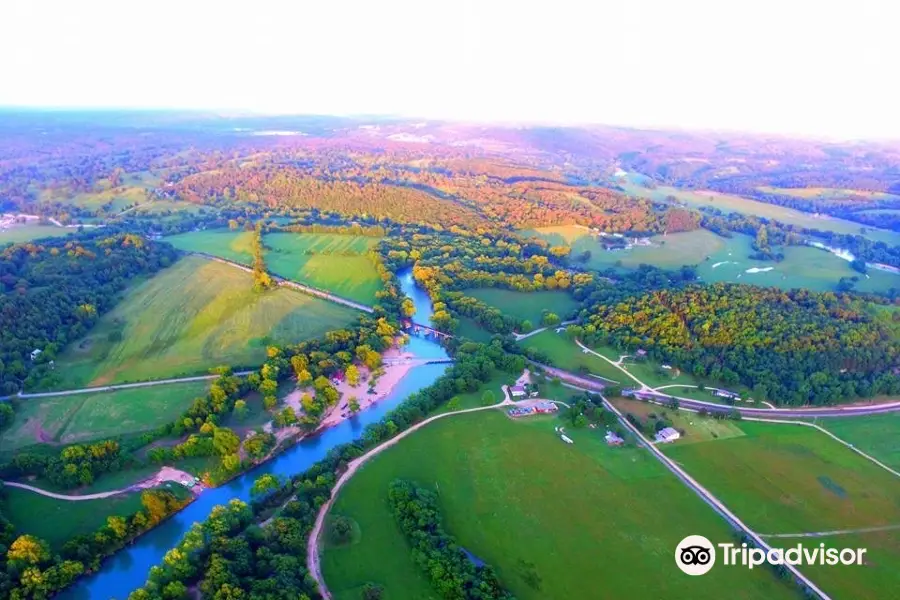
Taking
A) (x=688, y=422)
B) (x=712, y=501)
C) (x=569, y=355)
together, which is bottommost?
(x=712, y=501)

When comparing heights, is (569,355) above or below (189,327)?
below

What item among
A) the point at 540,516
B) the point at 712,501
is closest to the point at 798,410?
the point at 712,501

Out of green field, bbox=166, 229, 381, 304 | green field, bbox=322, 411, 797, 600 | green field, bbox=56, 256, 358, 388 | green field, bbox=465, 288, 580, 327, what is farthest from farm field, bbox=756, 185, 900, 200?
green field, bbox=56, 256, 358, 388

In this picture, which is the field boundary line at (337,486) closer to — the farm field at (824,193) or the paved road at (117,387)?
the paved road at (117,387)

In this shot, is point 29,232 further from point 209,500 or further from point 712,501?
point 712,501

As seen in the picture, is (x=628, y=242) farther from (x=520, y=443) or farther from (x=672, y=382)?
(x=520, y=443)

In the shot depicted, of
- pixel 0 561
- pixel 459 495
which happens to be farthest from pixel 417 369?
pixel 0 561

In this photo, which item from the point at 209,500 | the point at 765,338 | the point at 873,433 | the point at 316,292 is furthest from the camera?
the point at 316,292

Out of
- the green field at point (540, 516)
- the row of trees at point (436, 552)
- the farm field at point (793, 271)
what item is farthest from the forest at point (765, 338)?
the row of trees at point (436, 552)
